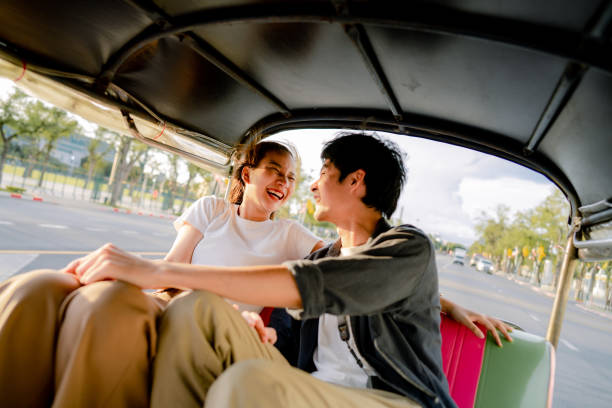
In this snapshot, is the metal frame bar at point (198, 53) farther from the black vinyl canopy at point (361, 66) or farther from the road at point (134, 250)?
the road at point (134, 250)

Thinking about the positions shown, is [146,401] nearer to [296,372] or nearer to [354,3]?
[296,372]

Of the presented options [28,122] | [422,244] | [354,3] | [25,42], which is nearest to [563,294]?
[422,244]

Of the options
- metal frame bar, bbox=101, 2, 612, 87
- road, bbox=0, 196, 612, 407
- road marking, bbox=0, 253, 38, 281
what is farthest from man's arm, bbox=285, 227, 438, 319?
road marking, bbox=0, 253, 38, 281

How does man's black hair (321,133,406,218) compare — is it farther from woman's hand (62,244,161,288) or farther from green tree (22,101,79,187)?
green tree (22,101,79,187)

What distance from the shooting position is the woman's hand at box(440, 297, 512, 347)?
A: 84.0 inches

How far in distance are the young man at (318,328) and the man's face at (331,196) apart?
7.5 inches

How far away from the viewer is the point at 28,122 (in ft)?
69.4

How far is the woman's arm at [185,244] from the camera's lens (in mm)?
2541

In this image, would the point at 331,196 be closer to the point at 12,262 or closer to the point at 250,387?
the point at 250,387

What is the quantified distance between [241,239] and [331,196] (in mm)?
883

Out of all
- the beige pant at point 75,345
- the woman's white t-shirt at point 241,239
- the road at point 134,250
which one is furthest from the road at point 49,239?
the beige pant at point 75,345

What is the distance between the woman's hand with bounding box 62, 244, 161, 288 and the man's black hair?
949 millimetres

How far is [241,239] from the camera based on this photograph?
2.55 meters

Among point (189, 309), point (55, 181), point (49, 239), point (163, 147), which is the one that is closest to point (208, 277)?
point (189, 309)
